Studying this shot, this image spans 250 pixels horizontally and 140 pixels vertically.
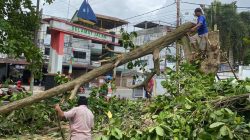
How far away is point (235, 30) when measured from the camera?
36312 mm

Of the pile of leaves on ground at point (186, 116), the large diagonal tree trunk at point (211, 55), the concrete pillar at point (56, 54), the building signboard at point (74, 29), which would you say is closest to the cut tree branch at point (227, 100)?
the pile of leaves on ground at point (186, 116)

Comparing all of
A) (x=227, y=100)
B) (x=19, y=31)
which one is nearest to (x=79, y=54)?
(x=19, y=31)

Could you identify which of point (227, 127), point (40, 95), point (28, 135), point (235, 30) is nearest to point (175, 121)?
point (227, 127)

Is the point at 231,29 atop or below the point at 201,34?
atop

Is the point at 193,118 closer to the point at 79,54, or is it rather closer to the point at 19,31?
the point at 19,31

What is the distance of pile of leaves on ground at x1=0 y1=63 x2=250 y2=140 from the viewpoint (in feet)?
15.4

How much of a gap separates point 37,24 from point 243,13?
33.4 metres

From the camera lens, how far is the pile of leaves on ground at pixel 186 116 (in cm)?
469

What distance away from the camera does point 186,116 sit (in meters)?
5.21

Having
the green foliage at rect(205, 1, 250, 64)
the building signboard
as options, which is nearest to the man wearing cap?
the building signboard

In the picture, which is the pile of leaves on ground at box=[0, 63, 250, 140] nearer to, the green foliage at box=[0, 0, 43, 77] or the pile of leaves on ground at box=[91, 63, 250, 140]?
the pile of leaves on ground at box=[91, 63, 250, 140]

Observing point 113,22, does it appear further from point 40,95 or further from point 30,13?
point 40,95

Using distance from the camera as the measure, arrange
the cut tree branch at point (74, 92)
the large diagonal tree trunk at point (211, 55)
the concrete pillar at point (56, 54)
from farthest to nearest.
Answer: the concrete pillar at point (56, 54)
the large diagonal tree trunk at point (211, 55)
the cut tree branch at point (74, 92)

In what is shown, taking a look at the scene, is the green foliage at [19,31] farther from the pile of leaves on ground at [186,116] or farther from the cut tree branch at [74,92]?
the cut tree branch at [74,92]
